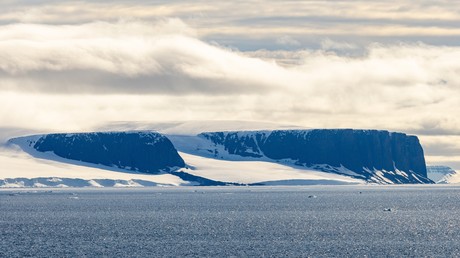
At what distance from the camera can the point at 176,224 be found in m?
146

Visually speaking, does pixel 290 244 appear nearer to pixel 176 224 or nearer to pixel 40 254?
pixel 40 254

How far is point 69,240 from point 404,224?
5201 cm

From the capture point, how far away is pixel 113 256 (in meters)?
97.2

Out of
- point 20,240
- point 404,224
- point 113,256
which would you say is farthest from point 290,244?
point 404,224

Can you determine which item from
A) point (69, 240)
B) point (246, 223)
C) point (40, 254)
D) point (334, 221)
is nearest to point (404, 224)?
point (334, 221)

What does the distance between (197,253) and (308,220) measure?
190 ft

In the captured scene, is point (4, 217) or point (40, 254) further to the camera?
point (4, 217)

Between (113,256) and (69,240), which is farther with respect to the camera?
(69,240)

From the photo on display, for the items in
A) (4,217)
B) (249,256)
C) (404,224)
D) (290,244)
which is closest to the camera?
(249,256)

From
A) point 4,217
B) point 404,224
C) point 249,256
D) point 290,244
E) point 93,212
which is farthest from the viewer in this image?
point 93,212

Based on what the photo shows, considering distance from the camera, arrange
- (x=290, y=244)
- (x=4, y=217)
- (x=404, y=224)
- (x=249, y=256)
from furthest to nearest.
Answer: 1. (x=4, y=217)
2. (x=404, y=224)
3. (x=290, y=244)
4. (x=249, y=256)

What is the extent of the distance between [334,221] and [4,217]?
185 feet

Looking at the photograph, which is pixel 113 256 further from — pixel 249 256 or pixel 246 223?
pixel 246 223

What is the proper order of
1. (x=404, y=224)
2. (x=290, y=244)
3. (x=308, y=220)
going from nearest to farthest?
1. (x=290, y=244)
2. (x=404, y=224)
3. (x=308, y=220)
